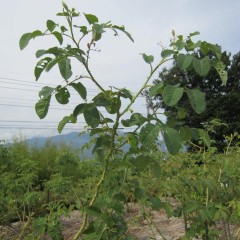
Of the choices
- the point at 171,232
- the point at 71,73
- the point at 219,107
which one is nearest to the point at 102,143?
the point at 71,73

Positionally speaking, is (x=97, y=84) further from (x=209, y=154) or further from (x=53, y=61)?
(x=209, y=154)

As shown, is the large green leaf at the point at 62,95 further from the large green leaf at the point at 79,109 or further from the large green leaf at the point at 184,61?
the large green leaf at the point at 184,61

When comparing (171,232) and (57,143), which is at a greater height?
(57,143)

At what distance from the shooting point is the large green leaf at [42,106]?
1249 mm

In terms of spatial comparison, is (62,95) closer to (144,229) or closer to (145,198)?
(145,198)

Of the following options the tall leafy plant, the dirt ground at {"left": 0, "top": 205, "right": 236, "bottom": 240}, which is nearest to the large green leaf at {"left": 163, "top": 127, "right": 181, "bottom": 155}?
the tall leafy plant

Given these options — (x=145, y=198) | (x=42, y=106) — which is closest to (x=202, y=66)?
(x=42, y=106)

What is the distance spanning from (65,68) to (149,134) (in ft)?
1.16

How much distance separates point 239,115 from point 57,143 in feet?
57.3

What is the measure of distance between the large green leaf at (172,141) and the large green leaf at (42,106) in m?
0.41

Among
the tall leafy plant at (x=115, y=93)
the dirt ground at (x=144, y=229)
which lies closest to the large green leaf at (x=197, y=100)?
the tall leafy plant at (x=115, y=93)

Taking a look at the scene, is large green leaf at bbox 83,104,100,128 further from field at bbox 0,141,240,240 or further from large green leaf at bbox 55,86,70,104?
field at bbox 0,141,240,240

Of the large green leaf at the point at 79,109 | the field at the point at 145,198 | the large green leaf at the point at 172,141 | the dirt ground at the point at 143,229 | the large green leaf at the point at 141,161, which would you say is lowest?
the dirt ground at the point at 143,229

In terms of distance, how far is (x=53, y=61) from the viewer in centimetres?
122
